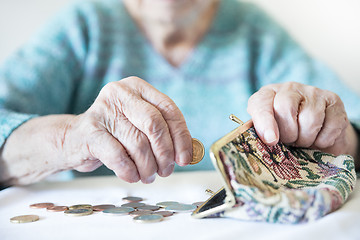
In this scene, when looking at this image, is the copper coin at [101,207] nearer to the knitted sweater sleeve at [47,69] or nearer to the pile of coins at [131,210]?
the pile of coins at [131,210]

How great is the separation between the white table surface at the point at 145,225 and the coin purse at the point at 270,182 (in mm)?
13

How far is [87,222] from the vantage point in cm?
50

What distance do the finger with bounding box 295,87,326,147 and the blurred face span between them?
690 mm

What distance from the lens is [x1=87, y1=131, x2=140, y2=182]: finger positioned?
1.85ft

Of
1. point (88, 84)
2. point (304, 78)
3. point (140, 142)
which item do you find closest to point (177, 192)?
point (140, 142)

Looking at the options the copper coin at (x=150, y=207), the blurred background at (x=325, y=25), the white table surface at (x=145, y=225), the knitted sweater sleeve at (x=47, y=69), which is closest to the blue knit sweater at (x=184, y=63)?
the knitted sweater sleeve at (x=47, y=69)

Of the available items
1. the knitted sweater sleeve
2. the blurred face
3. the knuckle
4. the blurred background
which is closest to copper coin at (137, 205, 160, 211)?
the knuckle

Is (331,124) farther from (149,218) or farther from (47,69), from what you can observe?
(47,69)

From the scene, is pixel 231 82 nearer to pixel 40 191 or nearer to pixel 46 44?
pixel 46 44

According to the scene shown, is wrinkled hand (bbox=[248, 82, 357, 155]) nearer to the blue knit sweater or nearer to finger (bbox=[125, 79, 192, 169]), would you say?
finger (bbox=[125, 79, 192, 169])

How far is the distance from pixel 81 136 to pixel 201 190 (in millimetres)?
235

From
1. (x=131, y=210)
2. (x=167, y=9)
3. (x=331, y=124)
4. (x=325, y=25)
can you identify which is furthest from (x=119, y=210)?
(x=325, y=25)

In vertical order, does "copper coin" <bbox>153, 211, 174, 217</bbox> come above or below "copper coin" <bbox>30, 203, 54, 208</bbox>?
below

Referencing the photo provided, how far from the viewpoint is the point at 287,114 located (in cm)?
61
